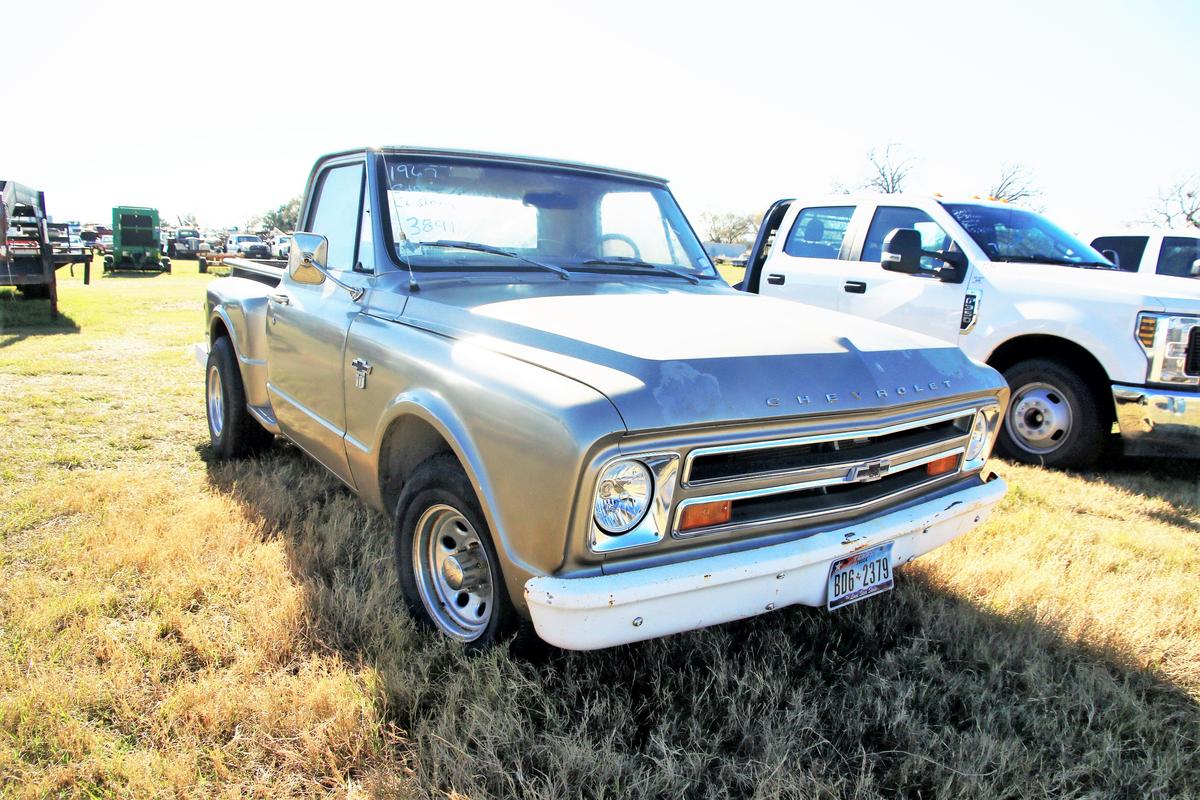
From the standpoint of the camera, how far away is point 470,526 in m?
2.35

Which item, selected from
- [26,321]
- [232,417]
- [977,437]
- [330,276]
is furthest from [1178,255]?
[26,321]

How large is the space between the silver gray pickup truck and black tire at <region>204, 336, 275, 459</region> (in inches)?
36.9

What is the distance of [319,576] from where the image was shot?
3207 mm

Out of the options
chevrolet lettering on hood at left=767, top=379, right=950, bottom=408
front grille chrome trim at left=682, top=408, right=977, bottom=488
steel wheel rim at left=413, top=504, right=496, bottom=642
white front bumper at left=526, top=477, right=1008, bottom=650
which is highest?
chevrolet lettering on hood at left=767, top=379, right=950, bottom=408

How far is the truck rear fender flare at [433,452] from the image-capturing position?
6.97 feet

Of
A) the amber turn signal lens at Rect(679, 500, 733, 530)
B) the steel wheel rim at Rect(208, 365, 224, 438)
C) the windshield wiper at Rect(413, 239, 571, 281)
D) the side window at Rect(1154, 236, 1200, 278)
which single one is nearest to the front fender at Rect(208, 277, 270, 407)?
the steel wheel rim at Rect(208, 365, 224, 438)

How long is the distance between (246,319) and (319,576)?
1.94 m

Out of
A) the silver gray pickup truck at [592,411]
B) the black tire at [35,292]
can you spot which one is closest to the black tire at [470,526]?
the silver gray pickup truck at [592,411]

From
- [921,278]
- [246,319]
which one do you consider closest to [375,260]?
[246,319]

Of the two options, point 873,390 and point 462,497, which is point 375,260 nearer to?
point 462,497

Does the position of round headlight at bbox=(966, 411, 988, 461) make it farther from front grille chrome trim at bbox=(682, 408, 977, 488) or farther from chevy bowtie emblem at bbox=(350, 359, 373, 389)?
chevy bowtie emblem at bbox=(350, 359, 373, 389)

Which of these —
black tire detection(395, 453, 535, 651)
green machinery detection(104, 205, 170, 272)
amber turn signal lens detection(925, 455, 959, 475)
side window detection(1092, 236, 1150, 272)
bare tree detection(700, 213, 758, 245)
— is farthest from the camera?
bare tree detection(700, 213, 758, 245)

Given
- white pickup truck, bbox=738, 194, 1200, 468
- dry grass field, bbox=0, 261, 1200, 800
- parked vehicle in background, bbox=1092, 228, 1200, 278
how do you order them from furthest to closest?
1. parked vehicle in background, bbox=1092, 228, 1200, 278
2. white pickup truck, bbox=738, 194, 1200, 468
3. dry grass field, bbox=0, 261, 1200, 800

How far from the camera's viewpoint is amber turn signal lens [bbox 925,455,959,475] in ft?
8.91
